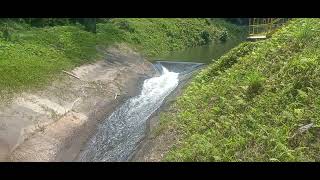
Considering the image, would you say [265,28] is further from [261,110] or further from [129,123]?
[261,110]

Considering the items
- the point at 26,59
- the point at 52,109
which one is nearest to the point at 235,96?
the point at 52,109

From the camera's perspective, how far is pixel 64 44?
128ft

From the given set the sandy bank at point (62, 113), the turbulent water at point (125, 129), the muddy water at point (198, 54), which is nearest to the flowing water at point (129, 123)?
the turbulent water at point (125, 129)

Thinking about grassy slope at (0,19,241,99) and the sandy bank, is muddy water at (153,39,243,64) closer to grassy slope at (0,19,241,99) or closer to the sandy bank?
grassy slope at (0,19,241,99)

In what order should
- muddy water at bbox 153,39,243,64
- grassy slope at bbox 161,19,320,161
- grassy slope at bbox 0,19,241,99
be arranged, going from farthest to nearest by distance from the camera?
1. muddy water at bbox 153,39,243,64
2. grassy slope at bbox 0,19,241,99
3. grassy slope at bbox 161,19,320,161

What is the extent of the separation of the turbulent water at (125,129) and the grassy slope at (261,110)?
239 cm

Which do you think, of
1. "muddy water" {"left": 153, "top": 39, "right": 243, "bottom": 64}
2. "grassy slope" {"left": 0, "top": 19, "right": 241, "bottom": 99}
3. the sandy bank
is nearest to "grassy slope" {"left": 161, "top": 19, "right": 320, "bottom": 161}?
the sandy bank

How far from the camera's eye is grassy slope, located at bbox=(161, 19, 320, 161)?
45.8 feet

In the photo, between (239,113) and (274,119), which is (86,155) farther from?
(274,119)

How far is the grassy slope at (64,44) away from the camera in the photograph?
28.8 m

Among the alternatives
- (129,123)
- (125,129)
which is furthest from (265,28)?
(125,129)

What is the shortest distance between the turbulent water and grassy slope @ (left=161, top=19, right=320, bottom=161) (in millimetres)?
2386

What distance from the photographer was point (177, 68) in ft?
139

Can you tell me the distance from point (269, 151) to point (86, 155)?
11005 mm
